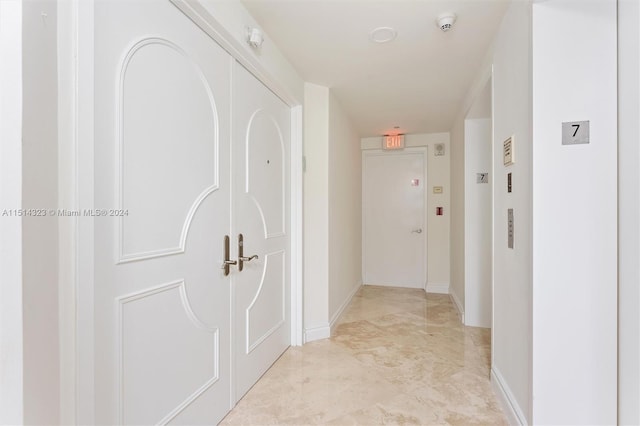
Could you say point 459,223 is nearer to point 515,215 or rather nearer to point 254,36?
point 515,215

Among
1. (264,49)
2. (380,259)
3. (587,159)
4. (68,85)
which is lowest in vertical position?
(380,259)

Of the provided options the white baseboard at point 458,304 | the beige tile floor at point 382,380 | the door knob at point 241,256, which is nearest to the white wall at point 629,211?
the beige tile floor at point 382,380

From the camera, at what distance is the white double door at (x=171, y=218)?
1.10m

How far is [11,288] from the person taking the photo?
0.82 m

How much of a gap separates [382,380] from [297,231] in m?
1.33

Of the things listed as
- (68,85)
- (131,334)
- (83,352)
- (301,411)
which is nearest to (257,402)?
(301,411)

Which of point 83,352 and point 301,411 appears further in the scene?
point 301,411

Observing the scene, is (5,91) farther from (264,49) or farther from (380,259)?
(380,259)

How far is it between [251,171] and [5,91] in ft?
4.39

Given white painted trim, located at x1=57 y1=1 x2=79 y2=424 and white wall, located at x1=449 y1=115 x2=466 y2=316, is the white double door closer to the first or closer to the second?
white painted trim, located at x1=57 y1=1 x2=79 y2=424

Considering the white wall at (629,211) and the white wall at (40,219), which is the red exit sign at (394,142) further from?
the white wall at (40,219)

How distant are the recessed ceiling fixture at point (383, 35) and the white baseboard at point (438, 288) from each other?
3.69 meters

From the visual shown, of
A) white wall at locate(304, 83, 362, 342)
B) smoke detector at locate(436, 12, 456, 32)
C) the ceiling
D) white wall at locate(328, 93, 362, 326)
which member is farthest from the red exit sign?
smoke detector at locate(436, 12, 456, 32)

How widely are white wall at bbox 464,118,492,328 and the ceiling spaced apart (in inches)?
17.6
